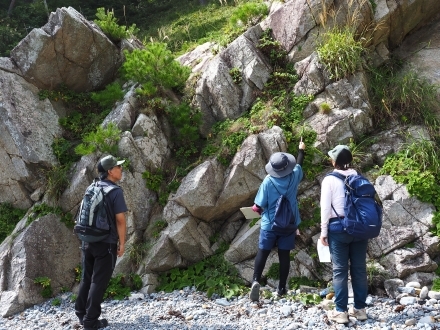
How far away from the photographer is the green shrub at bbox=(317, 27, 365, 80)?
846cm

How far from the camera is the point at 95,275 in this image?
5555 millimetres

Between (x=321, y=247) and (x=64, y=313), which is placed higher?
(x=321, y=247)

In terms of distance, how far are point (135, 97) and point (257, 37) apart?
3.02 meters

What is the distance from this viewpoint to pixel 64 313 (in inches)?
268

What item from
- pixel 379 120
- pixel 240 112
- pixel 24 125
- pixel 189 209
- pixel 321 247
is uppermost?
pixel 24 125

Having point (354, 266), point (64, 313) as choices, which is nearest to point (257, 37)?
point (354, 266)

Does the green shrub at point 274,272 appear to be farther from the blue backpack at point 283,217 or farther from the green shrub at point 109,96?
the green shrub at point 109,96

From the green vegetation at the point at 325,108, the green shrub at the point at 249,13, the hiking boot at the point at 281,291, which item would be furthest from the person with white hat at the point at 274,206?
the green shrub at the point at 249,13

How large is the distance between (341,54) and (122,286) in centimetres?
599

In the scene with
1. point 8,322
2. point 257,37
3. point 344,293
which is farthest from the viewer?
point 257,37

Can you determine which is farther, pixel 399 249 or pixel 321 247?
pixel 399 249

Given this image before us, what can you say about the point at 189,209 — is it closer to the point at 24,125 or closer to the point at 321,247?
the point at 321,247

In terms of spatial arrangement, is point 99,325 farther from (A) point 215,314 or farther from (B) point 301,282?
(B) point 301,282

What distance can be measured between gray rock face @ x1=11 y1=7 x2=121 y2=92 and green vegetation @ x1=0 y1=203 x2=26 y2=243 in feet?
8.94
